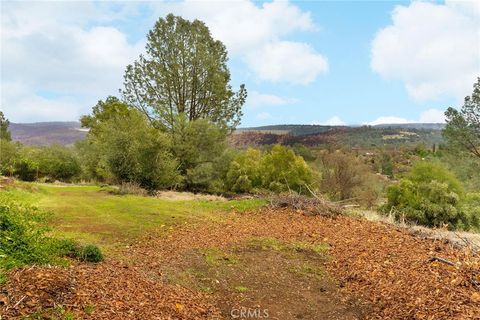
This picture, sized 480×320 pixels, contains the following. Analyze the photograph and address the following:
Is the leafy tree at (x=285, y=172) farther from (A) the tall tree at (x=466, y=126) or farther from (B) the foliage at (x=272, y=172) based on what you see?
(A) the tall tree at (x=466, y=126)

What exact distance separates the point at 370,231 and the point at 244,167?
65.6 feet

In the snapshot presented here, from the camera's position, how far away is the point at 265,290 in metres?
6.40

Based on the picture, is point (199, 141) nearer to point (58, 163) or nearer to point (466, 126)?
point (58, 163)

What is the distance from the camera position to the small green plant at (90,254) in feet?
20.7

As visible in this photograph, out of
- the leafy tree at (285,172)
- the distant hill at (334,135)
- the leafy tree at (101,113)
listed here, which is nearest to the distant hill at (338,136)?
the distant hill at (334,135)

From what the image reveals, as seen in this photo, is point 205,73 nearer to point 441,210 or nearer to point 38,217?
point 441,210

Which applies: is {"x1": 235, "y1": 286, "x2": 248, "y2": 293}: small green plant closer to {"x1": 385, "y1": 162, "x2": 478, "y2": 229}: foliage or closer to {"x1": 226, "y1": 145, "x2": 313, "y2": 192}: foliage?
{"x1": 385, "y1": 162, "x2": 478, "y2": 229}: foliage

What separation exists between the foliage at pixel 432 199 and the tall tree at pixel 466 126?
14.8 meters

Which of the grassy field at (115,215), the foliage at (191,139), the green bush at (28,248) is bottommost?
the grassy field at (115,215)

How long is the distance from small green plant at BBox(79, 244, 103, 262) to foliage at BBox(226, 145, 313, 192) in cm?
1946

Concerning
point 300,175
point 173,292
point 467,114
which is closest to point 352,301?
point 173,292

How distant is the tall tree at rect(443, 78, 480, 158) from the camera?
98.5 ft

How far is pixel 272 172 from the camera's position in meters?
28.1

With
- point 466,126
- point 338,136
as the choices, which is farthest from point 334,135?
point 466,126
